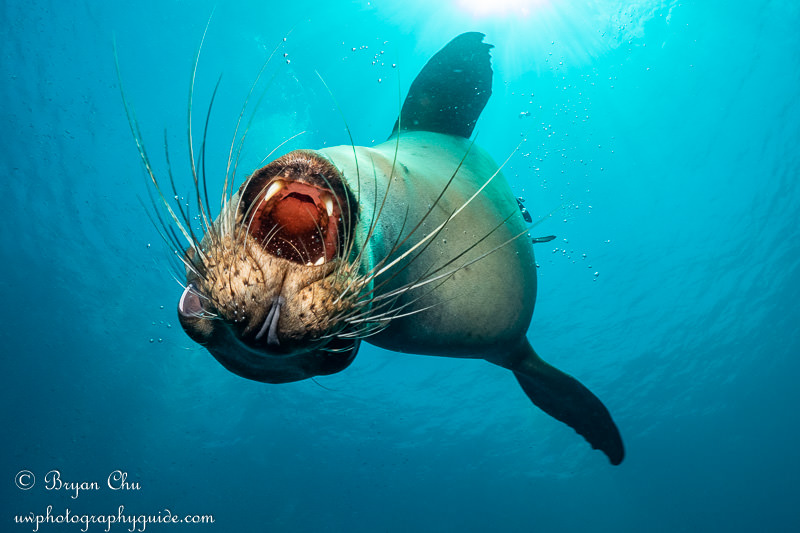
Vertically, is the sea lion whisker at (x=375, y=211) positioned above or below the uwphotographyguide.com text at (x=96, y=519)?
below

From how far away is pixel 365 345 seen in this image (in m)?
17.6

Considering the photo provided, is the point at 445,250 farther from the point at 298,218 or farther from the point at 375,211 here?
the point at 298,218

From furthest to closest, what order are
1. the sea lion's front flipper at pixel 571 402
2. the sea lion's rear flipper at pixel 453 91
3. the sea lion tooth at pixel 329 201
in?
the sea lion's front flipper at pixel 571 402 < the sea lion's rear flipper at pixel 453 91 < the sea lion tooth at pixel 329 201

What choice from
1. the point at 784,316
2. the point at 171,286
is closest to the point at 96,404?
the point at 171,286

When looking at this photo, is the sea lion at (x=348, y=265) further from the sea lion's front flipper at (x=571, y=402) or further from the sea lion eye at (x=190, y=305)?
the sea lion's front flipper at (x=571, y=402)

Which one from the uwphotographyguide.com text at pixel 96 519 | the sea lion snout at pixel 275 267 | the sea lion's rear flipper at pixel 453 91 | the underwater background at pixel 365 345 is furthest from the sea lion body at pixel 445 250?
the uwphotographyguide.com text at pixel 96 519

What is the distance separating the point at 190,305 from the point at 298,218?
1.57 ft

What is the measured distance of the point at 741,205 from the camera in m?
17.3

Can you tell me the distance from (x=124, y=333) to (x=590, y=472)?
3641cm

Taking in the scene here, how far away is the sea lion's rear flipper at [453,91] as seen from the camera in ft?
14.0

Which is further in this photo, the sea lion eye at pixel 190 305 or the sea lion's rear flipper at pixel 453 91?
the sea lion's rear flipper at pixel 453 91

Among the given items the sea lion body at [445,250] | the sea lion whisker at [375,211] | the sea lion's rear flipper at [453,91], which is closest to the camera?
the sea lion whisker at [375,211]

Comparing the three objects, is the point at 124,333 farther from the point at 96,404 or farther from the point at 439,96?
the point at 439,96

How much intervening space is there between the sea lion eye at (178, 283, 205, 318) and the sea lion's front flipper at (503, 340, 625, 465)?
3.49 metres
